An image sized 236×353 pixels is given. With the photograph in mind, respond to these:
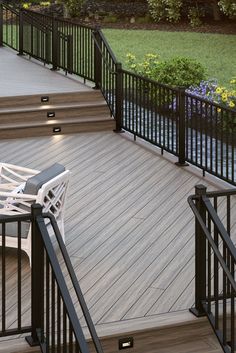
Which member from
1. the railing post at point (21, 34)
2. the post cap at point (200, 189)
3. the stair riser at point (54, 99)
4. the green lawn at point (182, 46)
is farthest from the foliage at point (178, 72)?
the post cap at point (200, 189)

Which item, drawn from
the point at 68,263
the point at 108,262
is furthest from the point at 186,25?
the point at 68,263

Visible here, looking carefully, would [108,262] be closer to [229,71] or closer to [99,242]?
[99,242]

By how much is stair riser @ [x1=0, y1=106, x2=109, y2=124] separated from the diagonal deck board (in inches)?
17.4

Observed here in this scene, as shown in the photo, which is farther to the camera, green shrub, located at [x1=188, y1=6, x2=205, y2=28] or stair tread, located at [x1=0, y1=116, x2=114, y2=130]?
green shrub, located at [x1=188, y1=6, x2=205, y2=28]

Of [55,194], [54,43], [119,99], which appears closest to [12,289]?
[55,194]

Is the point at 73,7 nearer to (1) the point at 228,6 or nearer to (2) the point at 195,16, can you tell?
(2) the point at 195,16

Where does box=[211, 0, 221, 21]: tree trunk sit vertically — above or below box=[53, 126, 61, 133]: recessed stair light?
above

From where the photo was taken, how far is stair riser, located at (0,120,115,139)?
14.5 metres

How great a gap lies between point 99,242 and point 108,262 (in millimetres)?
566

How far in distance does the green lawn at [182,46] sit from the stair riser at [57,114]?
8.42 meters

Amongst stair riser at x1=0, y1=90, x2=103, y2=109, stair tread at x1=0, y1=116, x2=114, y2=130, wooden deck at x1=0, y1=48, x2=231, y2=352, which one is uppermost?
stair riser at x1=0, y1=90, x2=103, y2=109

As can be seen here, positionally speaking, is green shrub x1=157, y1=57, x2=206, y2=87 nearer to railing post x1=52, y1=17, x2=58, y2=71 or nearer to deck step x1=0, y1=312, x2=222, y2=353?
railing post x1=52, y1=17, x2=58, y2=71

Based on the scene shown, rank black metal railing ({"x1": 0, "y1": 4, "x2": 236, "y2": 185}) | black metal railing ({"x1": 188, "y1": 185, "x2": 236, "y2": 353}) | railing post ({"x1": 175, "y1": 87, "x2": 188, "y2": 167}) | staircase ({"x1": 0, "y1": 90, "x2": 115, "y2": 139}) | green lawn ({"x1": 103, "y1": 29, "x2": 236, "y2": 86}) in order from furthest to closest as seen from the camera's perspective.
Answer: green lawn ({"x1": 103, "y1": 29, "x2": 236, "y2": 86})
staircase ({"x1": 0, "y1": 90, "x2": 115, "y2": 139})
railing post ({"x1": 175, "y1": 87, "x2": 188, "y2": 167})
black metal railing ({"x1": 0, "y1": 4, "x2": 236, "y2": 185})
black metal railing ({"x1": 188, "y1": 185, "x2": 236, "y2": 353})

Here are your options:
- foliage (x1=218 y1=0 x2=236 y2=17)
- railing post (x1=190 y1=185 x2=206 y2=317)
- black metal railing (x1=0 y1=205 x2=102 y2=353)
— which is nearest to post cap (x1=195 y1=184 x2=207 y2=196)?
railing post (x1=190 y1=185 x2=206 y2=317)
